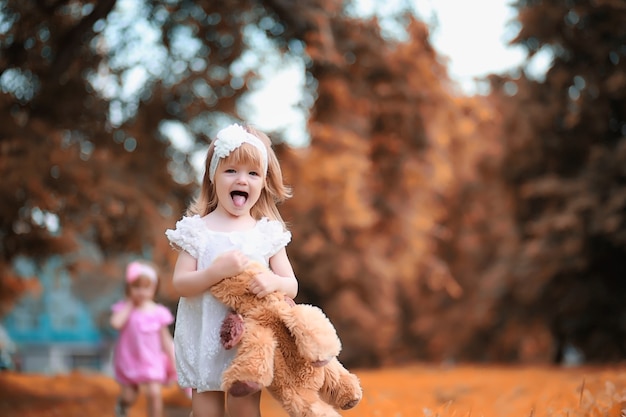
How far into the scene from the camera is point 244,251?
3426 mm

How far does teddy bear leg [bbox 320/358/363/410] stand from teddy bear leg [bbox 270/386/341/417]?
8cm

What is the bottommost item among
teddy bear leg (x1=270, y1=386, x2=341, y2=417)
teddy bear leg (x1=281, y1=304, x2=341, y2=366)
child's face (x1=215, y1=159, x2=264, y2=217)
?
teddy bear leg (x1=270, y1=386, x2=341, y2=417)

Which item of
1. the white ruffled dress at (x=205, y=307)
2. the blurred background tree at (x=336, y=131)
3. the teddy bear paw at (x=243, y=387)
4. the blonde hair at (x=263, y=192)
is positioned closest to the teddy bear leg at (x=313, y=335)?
the teddy bear paw at (x=243, y=387)

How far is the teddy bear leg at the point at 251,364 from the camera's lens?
9.98ft

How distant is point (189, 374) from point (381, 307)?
18.9m

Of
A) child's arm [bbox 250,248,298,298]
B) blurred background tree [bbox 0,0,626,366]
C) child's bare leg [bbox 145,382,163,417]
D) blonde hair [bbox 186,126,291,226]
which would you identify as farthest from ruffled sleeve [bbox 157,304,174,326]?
child's arm [bbox 250,248,298,298]

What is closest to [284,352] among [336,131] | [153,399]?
[153,399]

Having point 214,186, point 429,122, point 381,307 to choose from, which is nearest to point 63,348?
point 381,307

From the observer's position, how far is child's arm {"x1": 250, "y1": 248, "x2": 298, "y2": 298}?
3252 millimetres

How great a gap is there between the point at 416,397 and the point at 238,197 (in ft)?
17.4

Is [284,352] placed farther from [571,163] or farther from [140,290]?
[571,163]

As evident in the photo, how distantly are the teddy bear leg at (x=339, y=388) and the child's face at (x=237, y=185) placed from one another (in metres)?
0.76

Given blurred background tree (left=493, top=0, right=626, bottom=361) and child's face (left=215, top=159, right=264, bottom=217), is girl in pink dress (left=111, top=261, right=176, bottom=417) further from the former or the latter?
blurred background tree (left=493, top=0, right=626, bottom=361)

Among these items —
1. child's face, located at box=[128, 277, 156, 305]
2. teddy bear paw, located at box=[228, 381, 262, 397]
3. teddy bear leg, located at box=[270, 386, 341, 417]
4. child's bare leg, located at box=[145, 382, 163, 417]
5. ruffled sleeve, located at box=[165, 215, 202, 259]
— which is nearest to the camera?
teddy bear paw, located at box=[228, 381, 262, 397]
